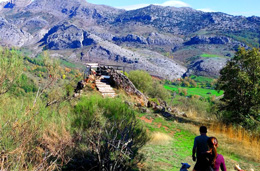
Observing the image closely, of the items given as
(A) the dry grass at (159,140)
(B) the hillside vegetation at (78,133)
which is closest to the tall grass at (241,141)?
(B) the hillside vegetation at (78,133)

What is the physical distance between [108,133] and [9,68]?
3.42m

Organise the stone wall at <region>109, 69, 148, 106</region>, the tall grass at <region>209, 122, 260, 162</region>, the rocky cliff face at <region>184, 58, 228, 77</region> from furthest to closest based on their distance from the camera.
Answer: the rocky cliff face at <region>184, 58, 228, 77</region> → the stone wall at <region>109, 69, 148, 106</region> → the tall grass at <region>209, 122, 260, 162</region>

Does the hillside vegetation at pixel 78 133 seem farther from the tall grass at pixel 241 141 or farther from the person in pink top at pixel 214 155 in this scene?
the person in pink top at pixel 214 155

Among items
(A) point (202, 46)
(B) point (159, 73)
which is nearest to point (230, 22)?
(A) point (202, 46)

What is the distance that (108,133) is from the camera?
654 centimetres

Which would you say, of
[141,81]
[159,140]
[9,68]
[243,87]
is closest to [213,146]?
[9,68]

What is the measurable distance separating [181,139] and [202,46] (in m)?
168

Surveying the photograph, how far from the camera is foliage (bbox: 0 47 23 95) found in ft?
15.4

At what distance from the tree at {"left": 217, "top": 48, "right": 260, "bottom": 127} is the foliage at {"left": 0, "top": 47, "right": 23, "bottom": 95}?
40.5 feet

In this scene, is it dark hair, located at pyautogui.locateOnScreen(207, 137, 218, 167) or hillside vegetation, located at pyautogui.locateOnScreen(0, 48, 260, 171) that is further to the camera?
hillside vegetation, located at pyautogui.locateOnScreen(0, 48, 260, 171)

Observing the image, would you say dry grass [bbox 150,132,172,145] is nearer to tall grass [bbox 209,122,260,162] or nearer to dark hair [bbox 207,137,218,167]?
tall grass [bbox 209,122,260,162]

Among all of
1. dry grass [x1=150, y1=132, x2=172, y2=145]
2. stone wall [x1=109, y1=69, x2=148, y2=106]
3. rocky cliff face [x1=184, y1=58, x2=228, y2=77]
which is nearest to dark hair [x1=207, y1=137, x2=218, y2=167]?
dry grass [x1=150, y1=132, x2=172, y2=145]

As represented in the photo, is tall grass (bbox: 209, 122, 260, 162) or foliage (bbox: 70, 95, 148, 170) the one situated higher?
foliage (bbox: 70, 95, 148, 170)

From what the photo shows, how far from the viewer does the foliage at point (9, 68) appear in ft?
15.4
